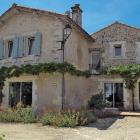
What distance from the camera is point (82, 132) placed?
1161cm

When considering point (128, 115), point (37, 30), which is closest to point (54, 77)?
point (37, 30)

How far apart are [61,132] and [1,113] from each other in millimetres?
5364

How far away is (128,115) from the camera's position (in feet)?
55.6

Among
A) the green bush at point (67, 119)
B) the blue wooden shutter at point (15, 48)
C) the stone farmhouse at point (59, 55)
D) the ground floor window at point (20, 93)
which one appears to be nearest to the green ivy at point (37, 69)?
the stone farmhouse at point (59, 55)

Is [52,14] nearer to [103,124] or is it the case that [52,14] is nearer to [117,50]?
[103,124]

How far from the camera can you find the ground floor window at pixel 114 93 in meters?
21.2

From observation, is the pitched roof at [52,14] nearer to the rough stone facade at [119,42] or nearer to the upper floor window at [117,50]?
the rough stone facade at [119,42]

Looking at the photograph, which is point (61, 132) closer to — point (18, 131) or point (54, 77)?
point (18, 131)

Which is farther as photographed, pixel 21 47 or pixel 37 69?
pixel 21 47

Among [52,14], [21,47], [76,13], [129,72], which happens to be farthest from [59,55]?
[76,13]

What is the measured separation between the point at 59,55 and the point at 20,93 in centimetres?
357

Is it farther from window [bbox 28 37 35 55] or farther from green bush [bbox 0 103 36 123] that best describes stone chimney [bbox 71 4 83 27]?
green bush [bbox 0 103 36 123]

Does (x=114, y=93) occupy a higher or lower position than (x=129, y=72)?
lower

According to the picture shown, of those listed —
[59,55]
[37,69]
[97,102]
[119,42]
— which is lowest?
[97,102]
